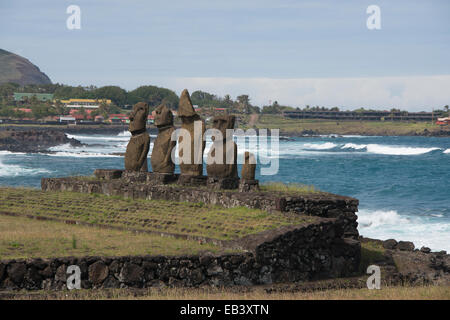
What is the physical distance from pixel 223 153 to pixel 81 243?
7.18 metres

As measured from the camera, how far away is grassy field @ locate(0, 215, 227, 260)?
14.3 metres

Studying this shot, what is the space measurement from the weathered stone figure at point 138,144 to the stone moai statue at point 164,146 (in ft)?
2.81

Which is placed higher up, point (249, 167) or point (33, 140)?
point (249, 167)

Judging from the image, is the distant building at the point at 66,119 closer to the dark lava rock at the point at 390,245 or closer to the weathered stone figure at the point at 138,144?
the weathered stone figure at the point at 138,144

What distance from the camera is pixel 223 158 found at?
21734 millimetres

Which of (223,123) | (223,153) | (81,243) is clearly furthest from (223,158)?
(81,243)

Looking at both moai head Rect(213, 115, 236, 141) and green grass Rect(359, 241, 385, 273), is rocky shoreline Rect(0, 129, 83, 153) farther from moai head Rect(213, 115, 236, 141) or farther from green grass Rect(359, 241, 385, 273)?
green grass Rect(359, 241, 385, 273)

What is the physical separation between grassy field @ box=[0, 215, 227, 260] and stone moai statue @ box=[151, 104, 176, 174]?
5315mm

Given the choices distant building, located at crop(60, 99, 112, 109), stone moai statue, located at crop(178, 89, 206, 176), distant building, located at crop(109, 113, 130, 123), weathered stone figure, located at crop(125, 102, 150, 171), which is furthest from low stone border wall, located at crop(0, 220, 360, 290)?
distant building, located at crop(60, 99, 112, 109)

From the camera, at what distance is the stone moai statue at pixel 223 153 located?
2169 centimetres

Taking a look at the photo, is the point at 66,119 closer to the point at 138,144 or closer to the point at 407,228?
the point at 407,228

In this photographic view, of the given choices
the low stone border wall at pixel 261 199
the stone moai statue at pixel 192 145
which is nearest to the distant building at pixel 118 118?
the stone moai statue at pixel 192 145

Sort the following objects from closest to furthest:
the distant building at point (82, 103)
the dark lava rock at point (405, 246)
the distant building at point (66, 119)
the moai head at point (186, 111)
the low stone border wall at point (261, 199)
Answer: the low stone border wall at point (261, 199) → the moai head at point (186, 111) → the dark lava rock at point (405, 246) → the distant building at point (66, 119) → the distant building at point (82, 103)

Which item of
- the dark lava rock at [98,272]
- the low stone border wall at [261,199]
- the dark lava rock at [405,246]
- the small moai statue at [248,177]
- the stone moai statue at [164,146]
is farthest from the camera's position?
the stone moai statue at [164,146]
